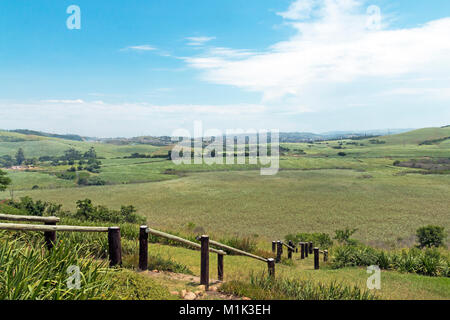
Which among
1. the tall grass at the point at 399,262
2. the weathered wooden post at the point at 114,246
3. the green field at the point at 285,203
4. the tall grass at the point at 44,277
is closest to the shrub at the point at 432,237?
the green field at the point at 285,203

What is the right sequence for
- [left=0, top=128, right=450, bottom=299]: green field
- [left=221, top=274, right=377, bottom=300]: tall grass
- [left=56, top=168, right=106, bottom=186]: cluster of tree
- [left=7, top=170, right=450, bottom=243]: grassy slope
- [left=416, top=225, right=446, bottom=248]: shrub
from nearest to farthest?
[left=221, top=274, right=377, bottom=300]: tall grass < [left=0, top=128, right=450, bottom=299]: green field < [left=416, top=225, right=446, bottom=248]: shrub < [left=7, top=170, right=450, bottom=243]: grassy slope < [left=56, top=168, right=106, bottom=186]: cluster of tree

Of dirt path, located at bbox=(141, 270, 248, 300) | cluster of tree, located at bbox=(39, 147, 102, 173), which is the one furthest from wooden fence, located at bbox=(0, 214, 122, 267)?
cluster of tree, located at bbox=(39, 147, 102, 173)

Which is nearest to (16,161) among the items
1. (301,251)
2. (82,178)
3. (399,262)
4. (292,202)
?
(82,178)

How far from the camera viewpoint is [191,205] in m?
59.2

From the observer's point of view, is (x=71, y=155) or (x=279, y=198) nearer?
(x=279, y=198)

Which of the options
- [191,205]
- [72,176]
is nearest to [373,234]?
[191,205]

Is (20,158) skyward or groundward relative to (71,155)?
groundward

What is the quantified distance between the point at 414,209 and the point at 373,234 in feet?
73.4

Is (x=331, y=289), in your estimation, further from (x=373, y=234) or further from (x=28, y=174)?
(x=28, y=174)

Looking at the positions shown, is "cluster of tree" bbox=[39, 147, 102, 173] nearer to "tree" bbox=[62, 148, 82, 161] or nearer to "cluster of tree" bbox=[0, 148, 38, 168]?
"tree" bbox=[62, 148, 82, 161]

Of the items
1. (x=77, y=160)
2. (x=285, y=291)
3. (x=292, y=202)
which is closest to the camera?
(x=285, y=291)

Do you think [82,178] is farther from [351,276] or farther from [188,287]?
[188,287]

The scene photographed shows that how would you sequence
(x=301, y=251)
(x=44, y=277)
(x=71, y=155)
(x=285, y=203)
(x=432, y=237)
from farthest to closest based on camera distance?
1. (x=71, y=155)
2. (x=285, y=203)
3. (x=432, y=237)
4. (x=301, y=251)
5. (x=44, y=277)
